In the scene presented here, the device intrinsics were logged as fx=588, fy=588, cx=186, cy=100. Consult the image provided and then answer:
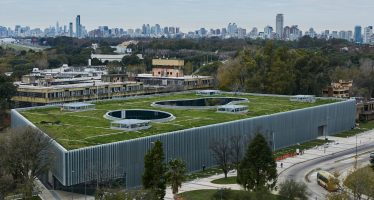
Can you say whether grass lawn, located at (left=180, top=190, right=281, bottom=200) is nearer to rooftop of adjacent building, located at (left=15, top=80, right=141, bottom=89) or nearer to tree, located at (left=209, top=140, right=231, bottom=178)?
tree, located at (left=209, top=140, right=231, bottom=178)

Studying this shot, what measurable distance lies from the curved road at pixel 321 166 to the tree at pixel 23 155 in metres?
22.4

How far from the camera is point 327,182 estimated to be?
5259cm

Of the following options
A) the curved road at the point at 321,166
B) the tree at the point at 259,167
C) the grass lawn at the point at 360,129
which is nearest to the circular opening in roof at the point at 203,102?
the grass lawn at the point at 360,129

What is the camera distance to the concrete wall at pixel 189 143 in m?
48.9

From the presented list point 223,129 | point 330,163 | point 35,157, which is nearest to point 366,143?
point 330,163

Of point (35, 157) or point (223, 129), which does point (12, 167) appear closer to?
point (35, 157)

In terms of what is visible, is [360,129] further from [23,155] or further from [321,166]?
[23,155]

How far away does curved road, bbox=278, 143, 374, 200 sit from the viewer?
54.2 metres

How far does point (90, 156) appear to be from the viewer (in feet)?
162

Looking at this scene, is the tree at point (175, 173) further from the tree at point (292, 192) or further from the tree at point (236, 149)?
the tree at point (236, 149)

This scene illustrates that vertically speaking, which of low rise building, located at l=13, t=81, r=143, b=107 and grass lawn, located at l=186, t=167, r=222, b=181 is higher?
low rise building, located at l=13, t=81, r=143, b=107

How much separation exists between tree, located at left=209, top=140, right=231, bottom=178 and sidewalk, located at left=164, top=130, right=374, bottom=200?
1264 millimetres

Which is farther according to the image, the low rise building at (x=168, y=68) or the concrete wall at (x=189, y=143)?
the low rise building at (x=168, y=68)

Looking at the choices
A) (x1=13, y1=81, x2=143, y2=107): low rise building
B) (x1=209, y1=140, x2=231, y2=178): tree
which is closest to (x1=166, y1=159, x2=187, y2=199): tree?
(x1=209, y1=140, x2=231, y2=178): tree
